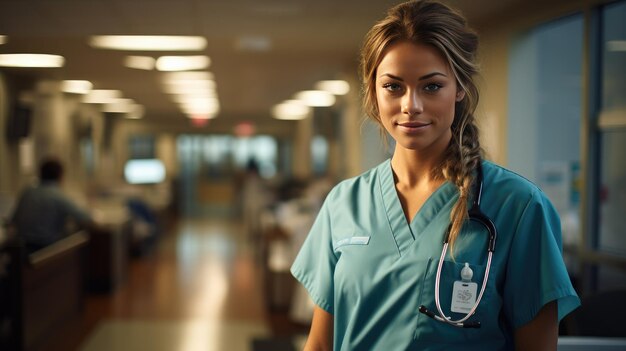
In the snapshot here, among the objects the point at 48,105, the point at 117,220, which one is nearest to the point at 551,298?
the point at 117,220

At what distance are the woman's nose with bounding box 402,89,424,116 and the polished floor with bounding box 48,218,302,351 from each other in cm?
300

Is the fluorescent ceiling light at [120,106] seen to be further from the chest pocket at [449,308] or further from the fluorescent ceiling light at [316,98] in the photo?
the chest pocket at [449,308]

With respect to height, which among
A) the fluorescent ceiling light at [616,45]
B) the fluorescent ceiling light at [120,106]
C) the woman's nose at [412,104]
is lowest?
the woman's nose at [412,104]

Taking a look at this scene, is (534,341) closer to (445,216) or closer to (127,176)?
(445,216)

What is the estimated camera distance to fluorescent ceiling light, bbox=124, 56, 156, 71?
22.4 ft

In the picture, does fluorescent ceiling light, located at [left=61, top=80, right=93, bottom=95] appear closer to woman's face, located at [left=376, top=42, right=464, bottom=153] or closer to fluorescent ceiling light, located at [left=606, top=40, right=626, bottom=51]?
fluorescent ceiling light, located at [left=606, top=40, right=626, bottom=51]

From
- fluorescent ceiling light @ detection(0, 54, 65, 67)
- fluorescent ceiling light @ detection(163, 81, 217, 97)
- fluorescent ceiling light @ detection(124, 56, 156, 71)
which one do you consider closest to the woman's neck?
fluorescent ceiling light @ detection(0, 54, 65, 67)

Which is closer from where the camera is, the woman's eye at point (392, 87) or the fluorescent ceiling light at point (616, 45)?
the woman's eye at point (392, 87)

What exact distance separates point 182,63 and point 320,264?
6.20 m

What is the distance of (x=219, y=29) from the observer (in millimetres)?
4934

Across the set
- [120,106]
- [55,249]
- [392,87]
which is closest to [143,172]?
[120,106]

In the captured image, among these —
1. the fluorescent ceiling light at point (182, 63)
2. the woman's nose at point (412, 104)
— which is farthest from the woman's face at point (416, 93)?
the fluorescent ceiling light at point (182, 63)

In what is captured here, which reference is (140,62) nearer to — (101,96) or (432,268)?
(101,96)

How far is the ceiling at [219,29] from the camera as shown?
4.00 m
